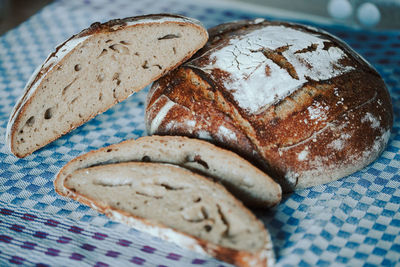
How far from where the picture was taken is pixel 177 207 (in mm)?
1794

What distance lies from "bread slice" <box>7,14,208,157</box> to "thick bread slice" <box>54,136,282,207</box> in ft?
1.02

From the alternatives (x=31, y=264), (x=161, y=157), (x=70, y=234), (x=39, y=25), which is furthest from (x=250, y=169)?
(x=39, y=25)

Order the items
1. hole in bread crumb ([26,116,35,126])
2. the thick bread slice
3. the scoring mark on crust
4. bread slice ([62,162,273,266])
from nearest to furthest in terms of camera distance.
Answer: bread slice ([62,162,273,266])
the thick bread slice
the scoring mark on crust
hole in bread crumb ([26,116,35,126])

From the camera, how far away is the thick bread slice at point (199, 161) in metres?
1.90

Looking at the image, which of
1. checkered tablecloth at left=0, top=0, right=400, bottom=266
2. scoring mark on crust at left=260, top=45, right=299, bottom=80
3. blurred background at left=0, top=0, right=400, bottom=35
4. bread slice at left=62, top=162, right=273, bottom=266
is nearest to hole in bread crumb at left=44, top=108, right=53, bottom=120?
checkered tablecloth at left=0, top=0, right=400, bottom=266

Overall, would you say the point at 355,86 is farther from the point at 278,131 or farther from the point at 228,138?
the point at 228,138

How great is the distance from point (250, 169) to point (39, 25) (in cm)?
247

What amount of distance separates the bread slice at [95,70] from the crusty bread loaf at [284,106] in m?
0.12

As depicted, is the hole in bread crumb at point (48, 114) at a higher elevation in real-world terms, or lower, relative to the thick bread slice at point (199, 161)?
higher

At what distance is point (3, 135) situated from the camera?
100.0 inches

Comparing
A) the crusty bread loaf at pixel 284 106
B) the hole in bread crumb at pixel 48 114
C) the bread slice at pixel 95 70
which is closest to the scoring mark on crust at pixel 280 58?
the crusty bread loaf at pixel 284 106

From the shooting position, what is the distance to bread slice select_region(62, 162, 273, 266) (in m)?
1.65

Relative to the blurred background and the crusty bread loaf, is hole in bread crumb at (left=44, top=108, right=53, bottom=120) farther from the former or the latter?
the blurred background

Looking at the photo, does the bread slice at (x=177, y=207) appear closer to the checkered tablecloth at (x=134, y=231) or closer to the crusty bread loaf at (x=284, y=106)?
the checkered tablecloth at (x=134, y=231)
